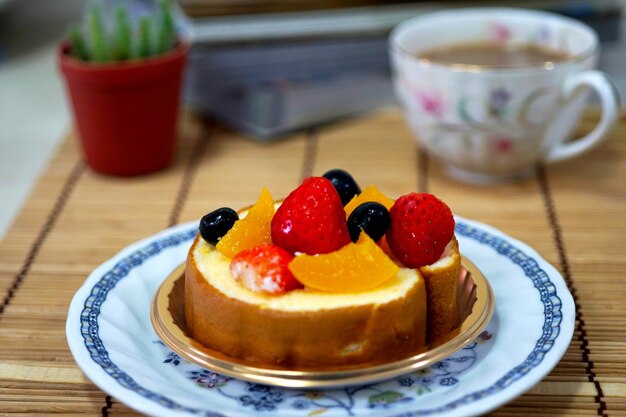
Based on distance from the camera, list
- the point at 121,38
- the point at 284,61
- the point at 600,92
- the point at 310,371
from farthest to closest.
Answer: the point at 284,61
the point at 121,38
the point at 600,92
the point at 310,371

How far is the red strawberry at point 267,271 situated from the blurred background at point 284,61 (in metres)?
0.86

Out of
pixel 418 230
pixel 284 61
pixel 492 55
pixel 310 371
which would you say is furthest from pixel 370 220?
pixel 284 61

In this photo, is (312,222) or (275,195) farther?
(275,195)

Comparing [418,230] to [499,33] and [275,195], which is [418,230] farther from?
[499,33]

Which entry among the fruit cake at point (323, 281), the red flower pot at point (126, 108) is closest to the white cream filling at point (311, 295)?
the fruit cake at point (323, 281)

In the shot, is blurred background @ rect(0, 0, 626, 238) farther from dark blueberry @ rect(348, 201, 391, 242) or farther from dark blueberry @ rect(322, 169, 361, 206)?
dark blueberry @ rect(348, 201, 391, 242)

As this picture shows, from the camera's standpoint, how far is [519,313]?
3.19ft

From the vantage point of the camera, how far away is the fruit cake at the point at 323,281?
2.79 ft

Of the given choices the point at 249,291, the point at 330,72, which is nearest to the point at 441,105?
the point at 330,72

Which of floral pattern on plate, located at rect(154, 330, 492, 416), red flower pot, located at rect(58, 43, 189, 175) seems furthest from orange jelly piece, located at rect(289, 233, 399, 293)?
red flower pot, located at rect(58, 43, 189, 175)

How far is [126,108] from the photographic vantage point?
1540 millimetres

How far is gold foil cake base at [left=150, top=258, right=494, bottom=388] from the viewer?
83 cm

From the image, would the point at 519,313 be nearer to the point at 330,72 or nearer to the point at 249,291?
the point at 249,291

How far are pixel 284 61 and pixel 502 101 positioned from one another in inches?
21.7
